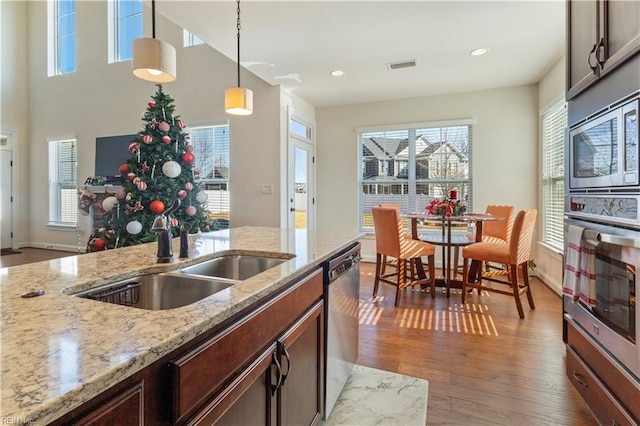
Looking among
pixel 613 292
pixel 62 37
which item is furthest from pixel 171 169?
pixel 62 37

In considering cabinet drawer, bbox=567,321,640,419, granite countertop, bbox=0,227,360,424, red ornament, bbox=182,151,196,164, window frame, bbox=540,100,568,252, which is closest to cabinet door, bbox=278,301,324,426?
granite countertop, bbox=0,227,360,424

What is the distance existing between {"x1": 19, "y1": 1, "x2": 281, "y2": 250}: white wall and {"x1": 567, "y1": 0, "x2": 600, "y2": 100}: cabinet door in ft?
11.1

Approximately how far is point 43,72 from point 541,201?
375 inches

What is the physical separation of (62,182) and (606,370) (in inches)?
333

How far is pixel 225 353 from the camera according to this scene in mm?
809

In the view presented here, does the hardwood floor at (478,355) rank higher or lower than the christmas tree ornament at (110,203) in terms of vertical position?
lower

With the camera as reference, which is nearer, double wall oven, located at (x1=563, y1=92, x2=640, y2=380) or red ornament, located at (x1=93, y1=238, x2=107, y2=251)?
double wall oven, located at (x1=563, y1=92, x2=640, y2=380)

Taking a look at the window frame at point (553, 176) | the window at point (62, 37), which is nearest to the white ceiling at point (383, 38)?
the window frame at point (553, 176)

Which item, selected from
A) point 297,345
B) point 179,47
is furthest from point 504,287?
point 179,47

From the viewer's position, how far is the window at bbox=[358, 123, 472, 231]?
195 inches

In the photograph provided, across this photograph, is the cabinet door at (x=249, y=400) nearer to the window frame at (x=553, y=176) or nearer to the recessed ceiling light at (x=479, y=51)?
the recessed ceiling light at (x=479, y=51)

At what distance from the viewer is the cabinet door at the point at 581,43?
158 cm

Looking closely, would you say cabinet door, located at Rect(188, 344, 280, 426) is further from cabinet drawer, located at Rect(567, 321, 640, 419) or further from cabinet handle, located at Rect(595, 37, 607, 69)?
cabinet handle, located at Rect(595, 37, 607, 69)

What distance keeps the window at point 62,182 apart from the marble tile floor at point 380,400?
22.5ft
